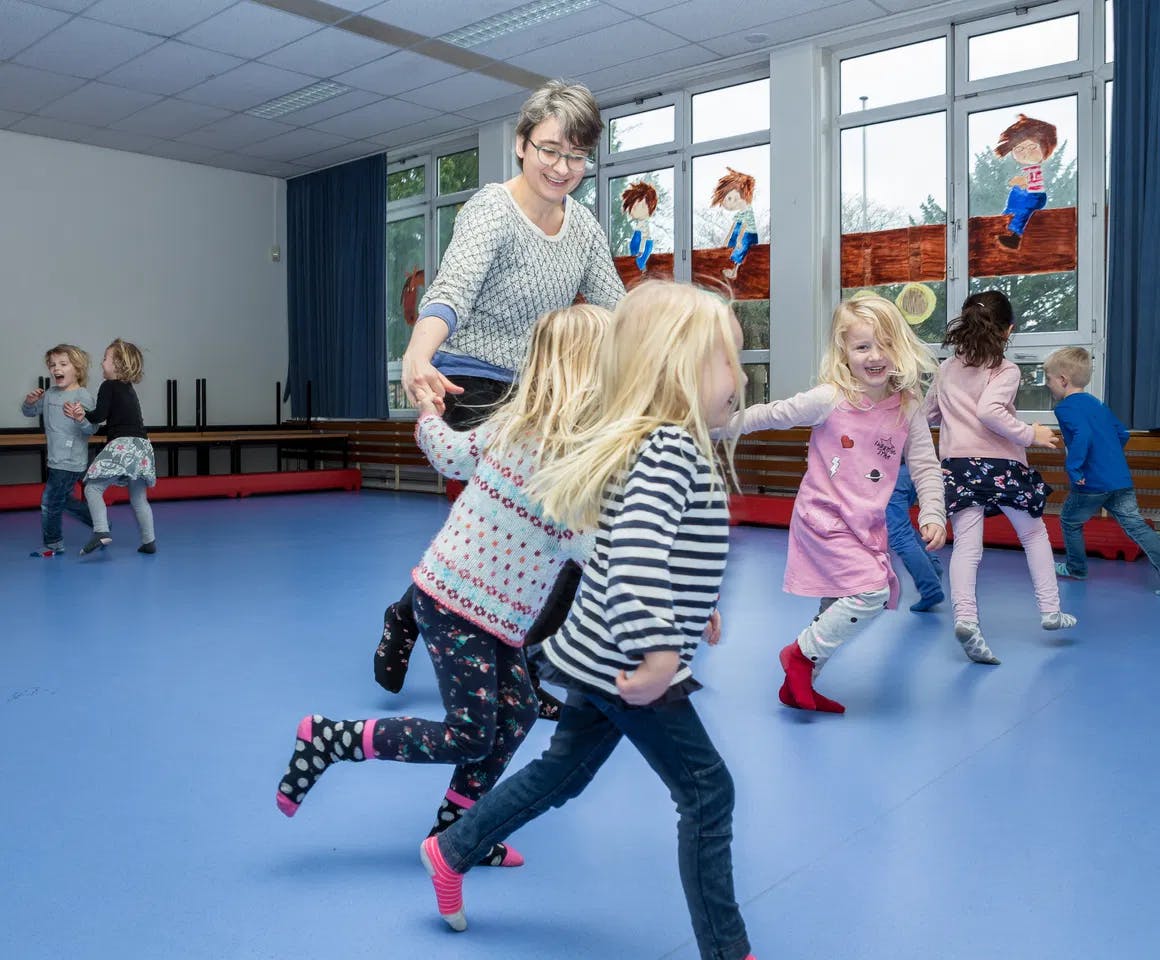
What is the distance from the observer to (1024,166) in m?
6.29

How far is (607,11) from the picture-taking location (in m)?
6.36

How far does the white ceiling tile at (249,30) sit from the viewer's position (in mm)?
6418

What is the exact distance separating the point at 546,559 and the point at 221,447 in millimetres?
9370

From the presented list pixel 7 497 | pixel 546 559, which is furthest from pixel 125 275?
pixel 546 559

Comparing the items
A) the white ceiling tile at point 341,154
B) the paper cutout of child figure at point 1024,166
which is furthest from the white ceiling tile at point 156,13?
the paper cutout of child figure at point 1024,166

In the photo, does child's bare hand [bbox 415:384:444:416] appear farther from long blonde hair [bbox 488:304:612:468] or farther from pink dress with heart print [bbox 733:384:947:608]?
pink dress with heart print [bbox 733:384:947:608]

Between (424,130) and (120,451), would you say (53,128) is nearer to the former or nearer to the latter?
(424,130)

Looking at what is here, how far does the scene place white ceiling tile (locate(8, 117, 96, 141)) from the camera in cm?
879

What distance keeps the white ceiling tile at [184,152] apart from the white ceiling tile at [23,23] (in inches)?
102

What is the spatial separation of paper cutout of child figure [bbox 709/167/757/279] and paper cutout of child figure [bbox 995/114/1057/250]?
1779 millimetres

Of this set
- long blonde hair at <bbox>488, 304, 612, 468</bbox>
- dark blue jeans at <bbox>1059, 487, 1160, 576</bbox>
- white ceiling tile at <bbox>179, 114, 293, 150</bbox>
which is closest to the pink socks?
long blonde hair at <bbox>488, 304, 612, 468</bbox>

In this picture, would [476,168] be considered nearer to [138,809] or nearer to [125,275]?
[125,275]

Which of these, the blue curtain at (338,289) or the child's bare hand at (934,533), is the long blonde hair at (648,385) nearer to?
the child's bare hand at (934,533)

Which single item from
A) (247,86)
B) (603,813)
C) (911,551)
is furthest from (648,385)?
(247,86)
